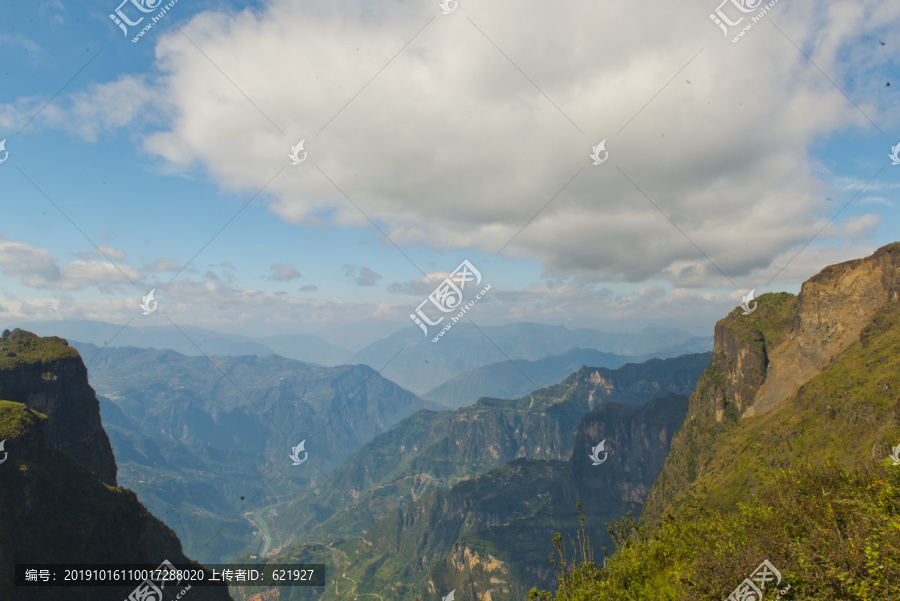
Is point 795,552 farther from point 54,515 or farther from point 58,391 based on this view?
point 58,391

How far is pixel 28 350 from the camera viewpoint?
92562mm

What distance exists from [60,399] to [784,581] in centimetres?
13069

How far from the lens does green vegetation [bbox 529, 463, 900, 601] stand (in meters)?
17.0

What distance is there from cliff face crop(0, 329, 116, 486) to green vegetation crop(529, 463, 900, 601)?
115 meters

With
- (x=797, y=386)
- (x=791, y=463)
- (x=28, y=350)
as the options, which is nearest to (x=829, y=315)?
(x=797, y=386)

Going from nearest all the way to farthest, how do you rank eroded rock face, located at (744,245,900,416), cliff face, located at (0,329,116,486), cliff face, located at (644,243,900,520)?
cliff face, located at (0,329,116,486), cliff face, located at (644,243,900,520), eroded rock face, located at (744,245,900,416)

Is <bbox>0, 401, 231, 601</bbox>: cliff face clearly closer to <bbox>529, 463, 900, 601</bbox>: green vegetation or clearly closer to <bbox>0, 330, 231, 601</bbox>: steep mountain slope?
<bbox>0, 330, 231, 601</bbox>: steep mountain slope

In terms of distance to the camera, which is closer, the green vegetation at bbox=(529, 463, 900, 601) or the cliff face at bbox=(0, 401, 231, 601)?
the green vegetation at bbox=(529, 463, 900, 601)

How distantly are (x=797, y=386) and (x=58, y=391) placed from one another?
208623mm

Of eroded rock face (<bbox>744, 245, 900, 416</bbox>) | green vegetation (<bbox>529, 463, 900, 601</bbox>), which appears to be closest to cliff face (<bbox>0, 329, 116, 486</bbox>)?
green vegetation (<bbox>529, 463, 900, 601</bbox>)

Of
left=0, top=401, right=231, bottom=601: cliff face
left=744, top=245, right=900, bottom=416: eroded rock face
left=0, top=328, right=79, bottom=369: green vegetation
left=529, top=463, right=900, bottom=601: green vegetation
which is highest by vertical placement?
left=0, top=328, right=79, bottom=369: green vegetation

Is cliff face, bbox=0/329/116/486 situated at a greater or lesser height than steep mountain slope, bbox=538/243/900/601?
greater

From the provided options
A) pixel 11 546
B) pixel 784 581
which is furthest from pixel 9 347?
pixel 784 581

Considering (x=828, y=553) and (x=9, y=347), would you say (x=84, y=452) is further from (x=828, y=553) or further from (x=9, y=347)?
(x=828, y=553)
